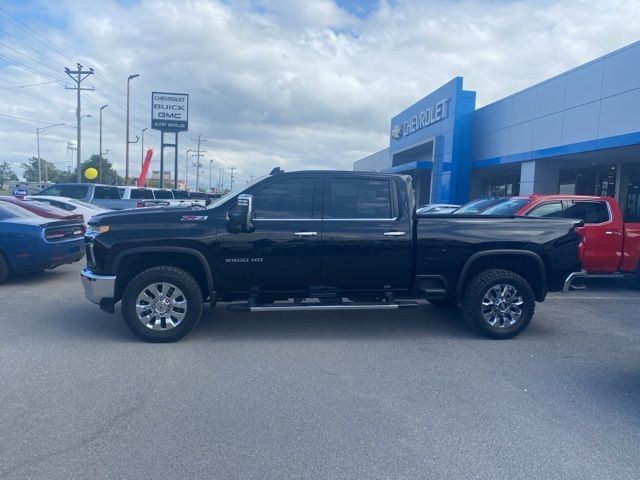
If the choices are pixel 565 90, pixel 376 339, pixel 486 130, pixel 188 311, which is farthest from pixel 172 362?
pixel 486 130

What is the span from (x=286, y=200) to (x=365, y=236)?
107 centimetres

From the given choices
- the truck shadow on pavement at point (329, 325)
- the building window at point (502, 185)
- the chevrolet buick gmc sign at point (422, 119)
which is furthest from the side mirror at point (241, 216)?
the building window at point (502, 185)

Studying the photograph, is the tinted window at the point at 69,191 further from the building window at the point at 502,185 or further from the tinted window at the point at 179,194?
the building window at the point at 502,185

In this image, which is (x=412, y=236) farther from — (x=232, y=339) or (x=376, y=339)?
(x=232, y=339)

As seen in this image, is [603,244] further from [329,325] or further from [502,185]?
[502,185]

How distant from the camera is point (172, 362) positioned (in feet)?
18.5

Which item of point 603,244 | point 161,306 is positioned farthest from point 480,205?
point 161,306

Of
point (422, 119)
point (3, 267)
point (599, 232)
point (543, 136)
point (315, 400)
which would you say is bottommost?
point (315, 400)

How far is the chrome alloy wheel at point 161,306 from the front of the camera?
6.21 m

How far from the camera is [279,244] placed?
6.41 m

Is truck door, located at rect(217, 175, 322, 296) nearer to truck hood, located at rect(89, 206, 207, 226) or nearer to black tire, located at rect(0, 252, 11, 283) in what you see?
truck hood, located at rect(89, 206, 207, 226)

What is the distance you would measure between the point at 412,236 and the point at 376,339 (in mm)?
1357

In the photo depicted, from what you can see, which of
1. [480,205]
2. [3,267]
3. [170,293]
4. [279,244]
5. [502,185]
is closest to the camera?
[170,293]

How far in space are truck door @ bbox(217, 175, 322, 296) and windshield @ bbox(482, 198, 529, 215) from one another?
5.08m
